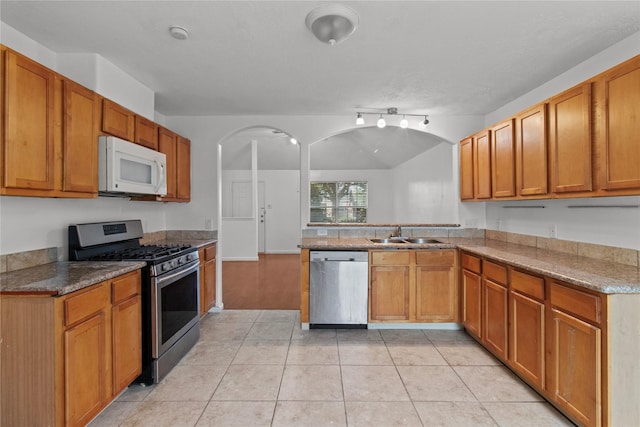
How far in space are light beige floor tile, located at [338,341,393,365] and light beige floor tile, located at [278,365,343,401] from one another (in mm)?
189

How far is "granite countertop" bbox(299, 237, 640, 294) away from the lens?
5.11 feet

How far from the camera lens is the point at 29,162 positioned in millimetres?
1689

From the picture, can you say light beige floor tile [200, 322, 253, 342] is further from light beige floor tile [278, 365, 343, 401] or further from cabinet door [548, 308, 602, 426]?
cabinet door [548, 308, 602, 426]

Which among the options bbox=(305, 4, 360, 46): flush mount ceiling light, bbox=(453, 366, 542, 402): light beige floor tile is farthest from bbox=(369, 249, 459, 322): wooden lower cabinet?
bbox=(305, 4, 360, 46): flush mount ceiling light

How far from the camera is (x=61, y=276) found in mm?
1730

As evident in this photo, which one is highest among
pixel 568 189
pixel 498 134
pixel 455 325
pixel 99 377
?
pixel 498 134

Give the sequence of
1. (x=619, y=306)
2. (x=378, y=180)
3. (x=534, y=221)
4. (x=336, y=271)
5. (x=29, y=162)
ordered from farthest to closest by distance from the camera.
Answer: (x=378, y=180)
(x=336, y=271)
(x=534, y=221)
(x=29, y=162)
(x=619, y=306)

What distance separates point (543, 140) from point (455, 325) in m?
1.95

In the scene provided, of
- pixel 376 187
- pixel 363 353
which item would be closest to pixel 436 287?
pixel 363 353

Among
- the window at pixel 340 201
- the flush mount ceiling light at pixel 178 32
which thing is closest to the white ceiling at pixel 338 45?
the flush mount ceiling light at pixel 178 32

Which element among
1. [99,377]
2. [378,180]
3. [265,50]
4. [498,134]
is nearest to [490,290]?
[498,134]

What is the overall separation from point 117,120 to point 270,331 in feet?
7.69

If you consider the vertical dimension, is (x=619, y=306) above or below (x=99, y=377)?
above

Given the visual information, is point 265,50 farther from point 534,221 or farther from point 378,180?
point 378,180
